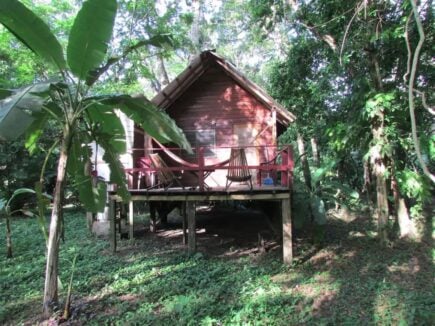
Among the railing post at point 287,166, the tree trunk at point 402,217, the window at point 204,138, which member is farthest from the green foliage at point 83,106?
the tree trunk at point 402,217

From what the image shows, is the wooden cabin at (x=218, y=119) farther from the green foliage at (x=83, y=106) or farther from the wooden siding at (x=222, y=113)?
the green foliage at (x=83, y=106)

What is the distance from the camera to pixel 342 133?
30.9ft

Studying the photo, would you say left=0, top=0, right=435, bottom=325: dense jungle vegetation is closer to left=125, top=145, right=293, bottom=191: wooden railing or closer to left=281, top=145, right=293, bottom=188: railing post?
left=281, top=145, right=293, bottom=188: railing post

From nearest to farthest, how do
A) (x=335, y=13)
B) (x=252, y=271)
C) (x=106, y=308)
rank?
1. (x=106, y=308)
2. (x=252, y=271)
3. (x=335, y=13)

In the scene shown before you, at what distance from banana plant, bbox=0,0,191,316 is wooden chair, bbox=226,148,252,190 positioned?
112 inches

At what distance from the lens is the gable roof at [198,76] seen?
9.65 metres

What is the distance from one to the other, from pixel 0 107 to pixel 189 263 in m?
5.35

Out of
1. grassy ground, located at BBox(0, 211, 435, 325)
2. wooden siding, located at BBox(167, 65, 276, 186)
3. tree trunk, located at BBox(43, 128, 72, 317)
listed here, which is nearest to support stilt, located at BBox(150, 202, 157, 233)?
grassy ground, located at BBox(0, 211, 435, 325)

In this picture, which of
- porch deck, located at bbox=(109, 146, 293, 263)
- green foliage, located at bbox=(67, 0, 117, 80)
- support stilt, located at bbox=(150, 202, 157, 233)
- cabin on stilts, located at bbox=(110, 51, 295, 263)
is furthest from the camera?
support stilt, located at bbox=(150, 202, 157, 233)

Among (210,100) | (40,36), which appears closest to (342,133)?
(210,100)

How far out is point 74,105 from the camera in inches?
189

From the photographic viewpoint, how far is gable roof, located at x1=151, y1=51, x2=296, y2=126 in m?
9.65

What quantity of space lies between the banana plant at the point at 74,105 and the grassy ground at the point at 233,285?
4.56 feet

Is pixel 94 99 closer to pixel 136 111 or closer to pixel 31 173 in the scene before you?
pixel 136 111
